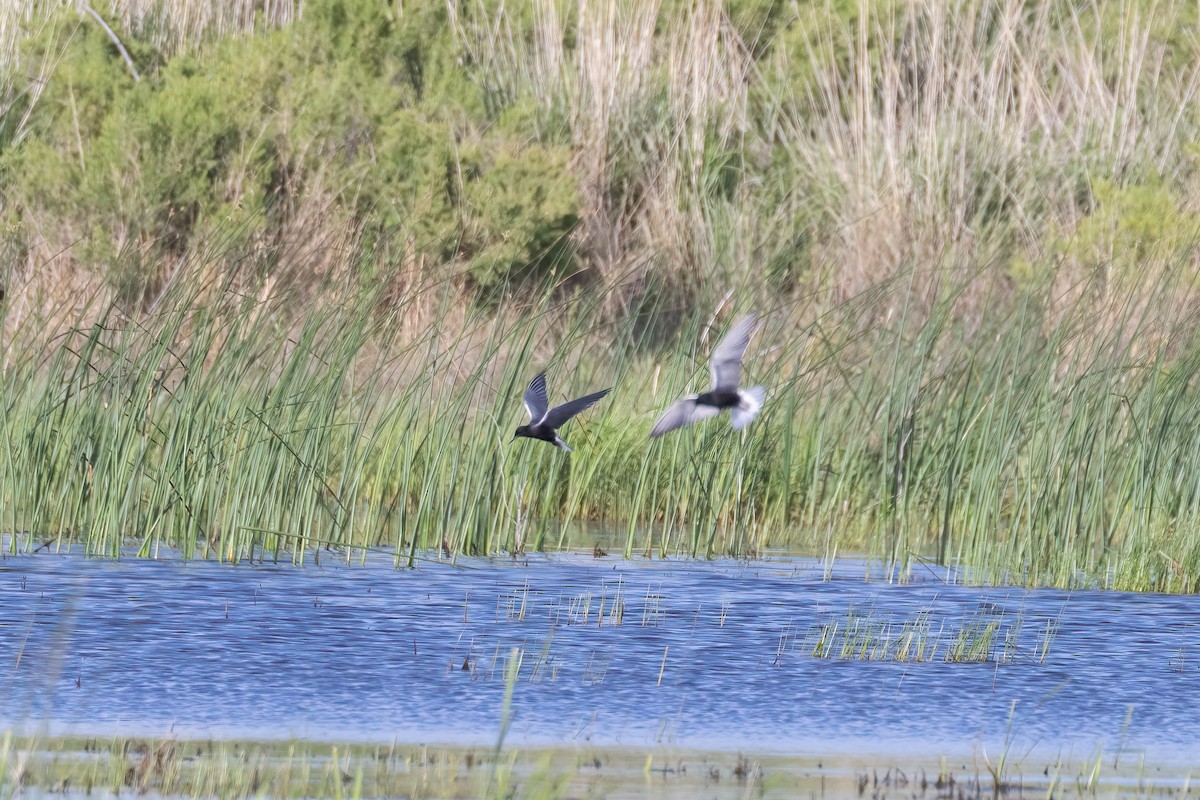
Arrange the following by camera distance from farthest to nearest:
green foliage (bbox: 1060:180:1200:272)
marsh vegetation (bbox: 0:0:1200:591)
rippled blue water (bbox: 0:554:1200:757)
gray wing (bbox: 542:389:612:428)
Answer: green foliage (bbox: 1060:180:1200:272), marsh vegetation (bbox: 0:0:1200:591), gray wing (bbox: 542:389:612:428), rippled blue water (bbox: 0:554:1200:757)

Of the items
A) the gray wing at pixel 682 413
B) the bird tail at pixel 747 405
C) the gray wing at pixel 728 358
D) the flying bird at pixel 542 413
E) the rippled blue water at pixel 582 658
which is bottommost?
the rippled blue water at pixel 582 658

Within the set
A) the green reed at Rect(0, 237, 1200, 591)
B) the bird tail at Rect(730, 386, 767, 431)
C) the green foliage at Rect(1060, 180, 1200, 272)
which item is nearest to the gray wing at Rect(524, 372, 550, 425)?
the green reed at Rect(0, 237, 1200, 591)

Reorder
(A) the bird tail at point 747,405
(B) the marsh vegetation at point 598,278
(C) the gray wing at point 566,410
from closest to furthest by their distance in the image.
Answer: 1. (A) the bird tail at point 747,405
2. (C) the gray wing at point 566,410
3. (B) the marsh vegetation at point 598,278

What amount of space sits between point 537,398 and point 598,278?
7.21m

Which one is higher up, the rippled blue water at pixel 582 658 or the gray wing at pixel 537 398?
the gray wing at pixel 537 398

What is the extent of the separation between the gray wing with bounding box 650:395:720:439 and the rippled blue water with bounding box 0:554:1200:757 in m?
0.61

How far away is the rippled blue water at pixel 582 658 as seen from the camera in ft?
15.0

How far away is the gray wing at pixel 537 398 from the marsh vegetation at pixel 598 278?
1.71 feet

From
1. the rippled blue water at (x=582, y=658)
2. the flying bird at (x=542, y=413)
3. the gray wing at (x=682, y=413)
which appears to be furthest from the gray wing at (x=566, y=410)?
the rippled blue water at (x=582, y=658)

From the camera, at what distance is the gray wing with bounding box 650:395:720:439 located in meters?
5.72

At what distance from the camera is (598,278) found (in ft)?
44.7

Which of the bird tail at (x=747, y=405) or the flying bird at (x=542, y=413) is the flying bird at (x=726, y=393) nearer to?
the bird tail at (x=747, y=405)

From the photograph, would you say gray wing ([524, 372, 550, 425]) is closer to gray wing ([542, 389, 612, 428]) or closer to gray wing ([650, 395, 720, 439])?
gray wing ([542, 389, 612, 428])

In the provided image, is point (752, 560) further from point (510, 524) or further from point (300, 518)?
point (300, 518)
